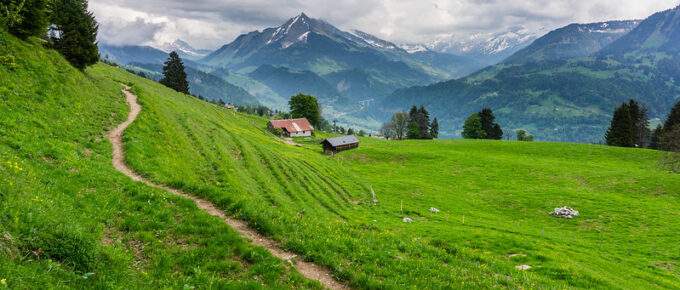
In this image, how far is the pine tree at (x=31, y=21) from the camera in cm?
A: 2834

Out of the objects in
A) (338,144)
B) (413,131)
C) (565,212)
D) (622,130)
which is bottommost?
(565,212)

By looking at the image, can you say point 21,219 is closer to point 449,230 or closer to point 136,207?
point 136,207

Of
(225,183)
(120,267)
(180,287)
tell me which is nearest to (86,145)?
(225,183)

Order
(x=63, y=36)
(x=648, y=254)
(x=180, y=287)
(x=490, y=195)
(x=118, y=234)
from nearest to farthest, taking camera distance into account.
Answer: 1. (x=180, y=287)
2. (x=118, y=234)
3. (x=648, y=254)
4. (x=63, y=36)
5. (x=490, y=195)

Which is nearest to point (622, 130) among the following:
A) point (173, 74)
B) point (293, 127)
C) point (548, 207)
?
point (548, 207)

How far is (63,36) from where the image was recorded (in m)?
38.1

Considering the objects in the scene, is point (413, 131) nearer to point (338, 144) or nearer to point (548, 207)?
point (338, 144)

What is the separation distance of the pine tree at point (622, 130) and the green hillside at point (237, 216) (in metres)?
56.0

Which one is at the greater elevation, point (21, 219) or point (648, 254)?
point (21, 219)

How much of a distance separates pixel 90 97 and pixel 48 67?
3827 millimetres

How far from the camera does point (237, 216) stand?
14383 mm

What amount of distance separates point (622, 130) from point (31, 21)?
140 meters

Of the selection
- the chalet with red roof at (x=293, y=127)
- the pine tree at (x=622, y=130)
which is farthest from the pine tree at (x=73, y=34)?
the pine tree at (x=622, y=130)

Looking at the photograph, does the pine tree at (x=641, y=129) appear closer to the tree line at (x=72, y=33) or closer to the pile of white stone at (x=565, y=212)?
the pile of white stone at (x=565, y=212)
